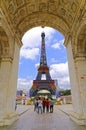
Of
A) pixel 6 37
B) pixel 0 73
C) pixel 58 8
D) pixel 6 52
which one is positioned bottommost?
pixel 0 73

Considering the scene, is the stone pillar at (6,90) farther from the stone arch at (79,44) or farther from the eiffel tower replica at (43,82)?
the eiffel tower replica at (43,82)

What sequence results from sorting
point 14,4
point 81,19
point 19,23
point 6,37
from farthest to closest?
point 19,23 < point 14,4 < point 6,37 < point 81,19

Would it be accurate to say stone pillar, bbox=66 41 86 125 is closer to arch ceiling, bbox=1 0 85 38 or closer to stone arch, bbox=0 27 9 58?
arch ceiling, bbox=1 0 85 38

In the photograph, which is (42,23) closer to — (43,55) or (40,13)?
(40,13)

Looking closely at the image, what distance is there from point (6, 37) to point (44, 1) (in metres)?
3.68

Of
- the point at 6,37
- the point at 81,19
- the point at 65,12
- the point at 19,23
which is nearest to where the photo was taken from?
the point at 81,19

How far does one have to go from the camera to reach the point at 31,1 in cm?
932

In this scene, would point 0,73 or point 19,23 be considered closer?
point 0,73

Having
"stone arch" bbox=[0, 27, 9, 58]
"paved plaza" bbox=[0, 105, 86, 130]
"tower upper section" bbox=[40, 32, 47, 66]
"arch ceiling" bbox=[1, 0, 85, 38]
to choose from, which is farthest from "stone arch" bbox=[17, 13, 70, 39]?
"tower upper section" bbox=[40, 32, 47, 66]

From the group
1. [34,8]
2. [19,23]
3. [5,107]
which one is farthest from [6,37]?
[5,107]

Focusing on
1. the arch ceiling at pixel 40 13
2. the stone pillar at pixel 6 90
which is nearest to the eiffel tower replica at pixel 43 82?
the arch ceiling at pixel 40 13

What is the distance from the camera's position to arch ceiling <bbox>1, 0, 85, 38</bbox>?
871cm

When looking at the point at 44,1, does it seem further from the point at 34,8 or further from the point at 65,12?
the point at 65,12

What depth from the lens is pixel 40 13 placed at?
420 inches
